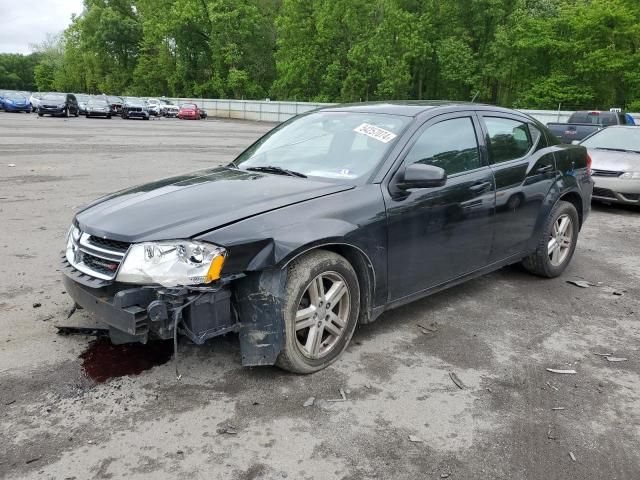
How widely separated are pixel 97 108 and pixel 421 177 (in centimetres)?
4031

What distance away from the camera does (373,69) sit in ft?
166

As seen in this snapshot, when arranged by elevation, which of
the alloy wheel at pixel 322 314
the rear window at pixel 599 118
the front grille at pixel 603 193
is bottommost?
the alloy wheel at pixel 322 314

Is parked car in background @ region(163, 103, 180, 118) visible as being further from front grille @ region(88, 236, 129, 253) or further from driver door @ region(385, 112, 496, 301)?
front grille @ region(88, 236, 129, 253)

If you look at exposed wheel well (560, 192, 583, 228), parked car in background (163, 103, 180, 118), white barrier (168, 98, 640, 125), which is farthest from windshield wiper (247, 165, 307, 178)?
parked car in background (163, 103, 180, 118)

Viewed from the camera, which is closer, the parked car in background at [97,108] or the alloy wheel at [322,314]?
the alloy wheel at [322,314]

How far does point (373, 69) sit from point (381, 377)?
49988 mm

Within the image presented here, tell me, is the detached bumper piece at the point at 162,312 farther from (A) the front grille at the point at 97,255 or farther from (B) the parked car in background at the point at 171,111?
(B) the parked car in background at the point at 171,111

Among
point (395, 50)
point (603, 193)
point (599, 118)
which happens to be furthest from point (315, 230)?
point (395, 50)

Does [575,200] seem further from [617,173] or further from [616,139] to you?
[616,139]

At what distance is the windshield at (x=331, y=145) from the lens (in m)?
3.99

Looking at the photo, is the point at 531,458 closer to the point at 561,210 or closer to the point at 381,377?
the point at 381,377

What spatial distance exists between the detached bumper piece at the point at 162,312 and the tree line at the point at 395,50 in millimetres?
41883

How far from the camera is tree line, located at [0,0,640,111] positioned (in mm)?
41594

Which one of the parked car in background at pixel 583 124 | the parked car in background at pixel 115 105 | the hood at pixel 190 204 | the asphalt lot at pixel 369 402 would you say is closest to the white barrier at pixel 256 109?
the parked car in background at pixel 115 105
